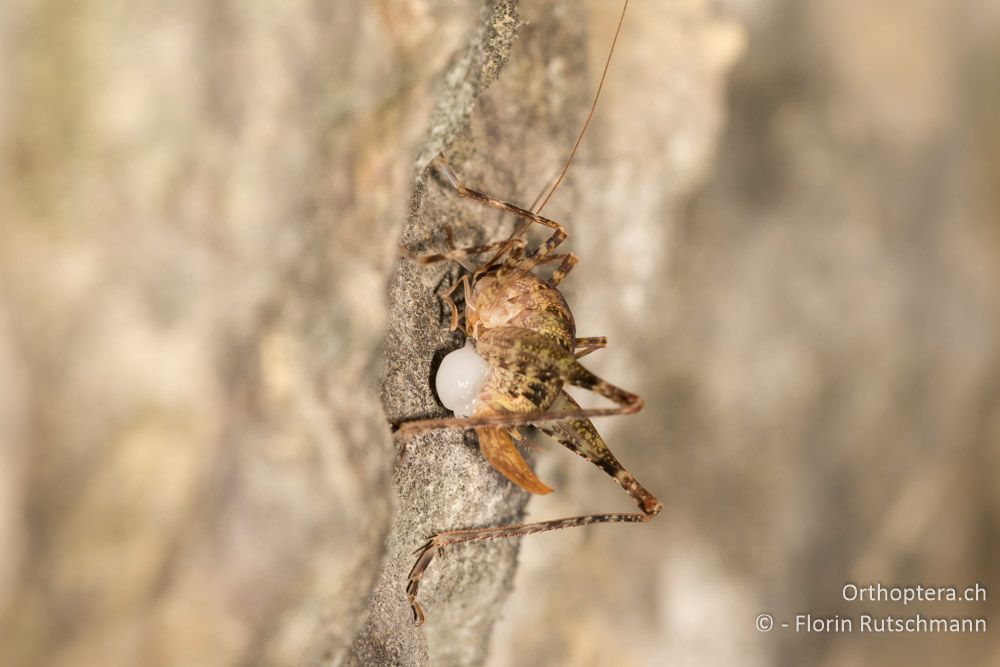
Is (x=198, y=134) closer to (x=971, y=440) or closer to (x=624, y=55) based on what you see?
(x=624, y=55)

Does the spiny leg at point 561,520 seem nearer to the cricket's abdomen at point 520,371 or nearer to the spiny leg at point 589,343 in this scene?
the cricket's abdomen at point 520,371

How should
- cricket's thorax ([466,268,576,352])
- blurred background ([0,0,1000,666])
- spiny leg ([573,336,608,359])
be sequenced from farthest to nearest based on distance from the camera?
spiny leg ([573,336,608,359]) < cricket's thorax ([466,268,576,352]) < blurred background ([0,0,1000,666])

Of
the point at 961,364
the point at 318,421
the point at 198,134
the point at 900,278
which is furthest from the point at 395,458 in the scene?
the point at 961,364

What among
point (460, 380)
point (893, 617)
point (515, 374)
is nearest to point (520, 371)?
point (515, 374)

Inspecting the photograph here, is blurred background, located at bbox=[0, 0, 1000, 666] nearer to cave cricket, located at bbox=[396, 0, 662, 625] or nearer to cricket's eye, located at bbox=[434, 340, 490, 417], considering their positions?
cave cricket, located at bbox=[396, 0, 662, 625]

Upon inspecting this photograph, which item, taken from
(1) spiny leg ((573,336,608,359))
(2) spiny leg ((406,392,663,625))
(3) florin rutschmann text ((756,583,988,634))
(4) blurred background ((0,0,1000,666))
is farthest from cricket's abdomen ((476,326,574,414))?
(3) florin rutschmann text ((756,583,988,634))

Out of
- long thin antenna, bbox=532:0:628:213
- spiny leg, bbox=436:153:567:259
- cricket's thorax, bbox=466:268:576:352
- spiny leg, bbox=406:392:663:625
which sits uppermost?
long thin antenna, bbox=532:0:628:213
